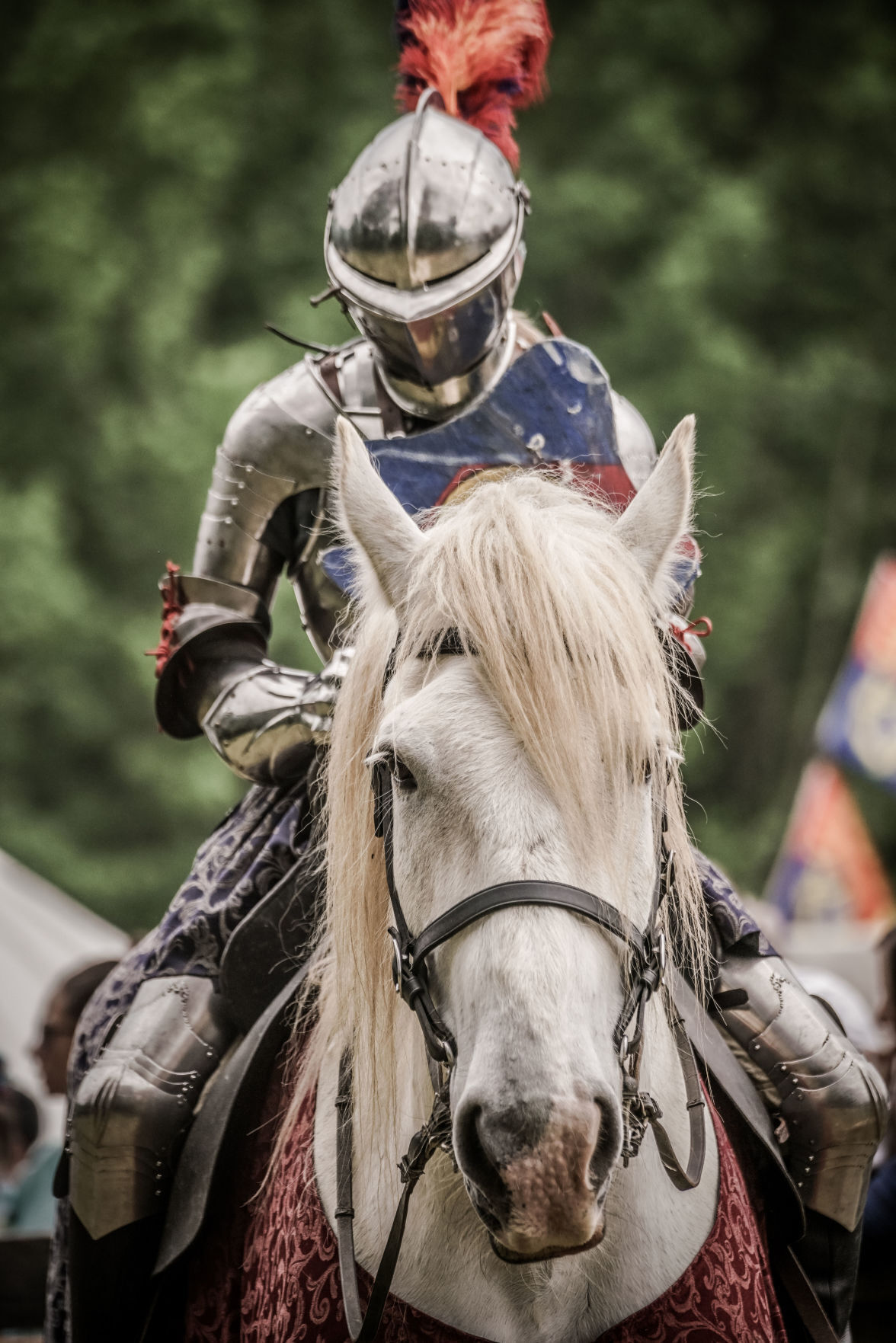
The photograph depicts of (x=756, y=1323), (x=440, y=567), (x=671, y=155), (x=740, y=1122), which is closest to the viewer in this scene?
(x=440, y=567)

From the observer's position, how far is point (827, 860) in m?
10.0

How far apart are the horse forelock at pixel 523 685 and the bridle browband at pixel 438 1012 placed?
0.24 feet

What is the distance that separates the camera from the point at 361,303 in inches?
117

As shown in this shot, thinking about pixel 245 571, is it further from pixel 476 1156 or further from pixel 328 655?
pixel 476 1156

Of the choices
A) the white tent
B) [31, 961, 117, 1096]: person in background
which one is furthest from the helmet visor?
the white tent

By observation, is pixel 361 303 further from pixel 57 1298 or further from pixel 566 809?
pixel 57 1298

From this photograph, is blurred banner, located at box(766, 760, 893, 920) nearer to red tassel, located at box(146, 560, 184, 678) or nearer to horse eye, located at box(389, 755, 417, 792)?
red tassel, located at box(146, 560, 184, 678)

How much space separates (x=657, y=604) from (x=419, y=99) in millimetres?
1777

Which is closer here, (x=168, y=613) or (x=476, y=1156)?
(x=476, y=1156)

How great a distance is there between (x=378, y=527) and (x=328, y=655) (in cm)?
113

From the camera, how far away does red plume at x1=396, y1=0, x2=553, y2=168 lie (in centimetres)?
339

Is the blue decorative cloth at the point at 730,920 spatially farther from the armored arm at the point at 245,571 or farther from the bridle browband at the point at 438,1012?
the armored arm at the point at 245,571

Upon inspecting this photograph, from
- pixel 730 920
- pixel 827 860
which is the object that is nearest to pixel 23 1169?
pixel 730 920

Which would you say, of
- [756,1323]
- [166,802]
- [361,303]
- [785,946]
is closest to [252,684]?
[361,303]
